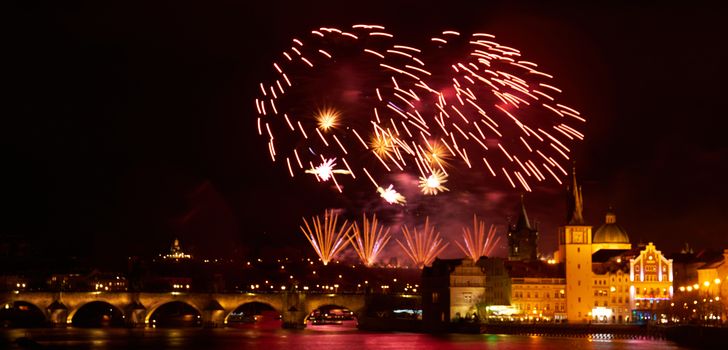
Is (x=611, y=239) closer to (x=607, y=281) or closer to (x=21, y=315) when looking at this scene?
(x=607, y=281)

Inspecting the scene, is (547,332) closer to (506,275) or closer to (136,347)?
(506,275)

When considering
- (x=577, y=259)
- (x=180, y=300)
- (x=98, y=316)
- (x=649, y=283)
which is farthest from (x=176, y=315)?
(x=649, y=283)

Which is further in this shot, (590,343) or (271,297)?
(271,297)

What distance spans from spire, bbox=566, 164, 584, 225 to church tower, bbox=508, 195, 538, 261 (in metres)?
50.2

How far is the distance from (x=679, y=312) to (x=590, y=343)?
1051 inches

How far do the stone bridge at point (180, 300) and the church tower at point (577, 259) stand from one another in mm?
24030

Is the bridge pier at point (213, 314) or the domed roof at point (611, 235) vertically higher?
the domed roof at point (611, 235)

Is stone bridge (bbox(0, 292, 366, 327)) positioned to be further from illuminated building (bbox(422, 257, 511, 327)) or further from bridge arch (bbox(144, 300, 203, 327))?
bridge arch (bbox(144, 300, 203, 327))

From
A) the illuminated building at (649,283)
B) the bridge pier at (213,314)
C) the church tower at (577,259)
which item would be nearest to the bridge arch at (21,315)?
the bridge pier at (213,314)

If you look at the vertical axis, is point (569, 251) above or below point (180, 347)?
above

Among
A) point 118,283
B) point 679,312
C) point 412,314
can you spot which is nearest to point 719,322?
point 679,312

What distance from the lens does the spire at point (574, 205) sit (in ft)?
433

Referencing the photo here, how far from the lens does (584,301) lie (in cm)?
13225

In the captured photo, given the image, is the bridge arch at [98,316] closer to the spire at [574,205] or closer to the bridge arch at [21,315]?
the bridge arch at [21,315]
